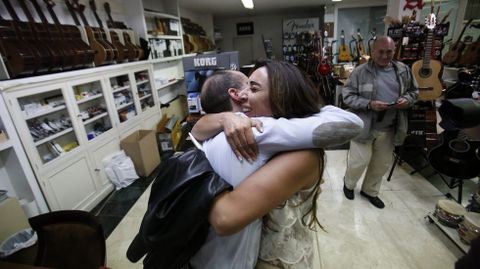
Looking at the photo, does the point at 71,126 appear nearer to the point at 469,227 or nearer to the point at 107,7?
the point at 107,7

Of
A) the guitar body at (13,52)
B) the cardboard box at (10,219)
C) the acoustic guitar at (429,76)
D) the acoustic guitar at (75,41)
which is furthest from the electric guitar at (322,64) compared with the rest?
the cardboard box at (10,219)

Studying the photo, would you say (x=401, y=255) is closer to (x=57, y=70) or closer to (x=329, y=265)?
(x=329, y=265)

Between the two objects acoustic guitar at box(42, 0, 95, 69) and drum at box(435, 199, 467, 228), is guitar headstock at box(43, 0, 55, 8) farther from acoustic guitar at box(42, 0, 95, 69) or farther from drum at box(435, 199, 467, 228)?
drum at box(435, 199, 467, 228)

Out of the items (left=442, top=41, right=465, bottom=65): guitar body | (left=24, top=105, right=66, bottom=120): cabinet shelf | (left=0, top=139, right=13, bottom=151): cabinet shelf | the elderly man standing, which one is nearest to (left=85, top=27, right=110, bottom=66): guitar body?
(left=24, top=105, right=66, bottom=120): cabinet shelf

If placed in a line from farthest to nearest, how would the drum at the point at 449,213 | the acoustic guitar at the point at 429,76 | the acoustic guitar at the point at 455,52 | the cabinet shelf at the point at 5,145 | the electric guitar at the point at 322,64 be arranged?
the electric guitar at the point at 322,64 → the acoustic guitar at the point at 455,52 → the acoustic guitar at the point at 429,76 → the drum at the point at 449,213 → the cabinet shelf at the point at 5,145

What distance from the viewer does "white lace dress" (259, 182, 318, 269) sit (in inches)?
28.9

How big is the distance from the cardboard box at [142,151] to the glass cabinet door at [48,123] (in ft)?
1.98

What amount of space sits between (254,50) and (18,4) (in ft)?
25.7

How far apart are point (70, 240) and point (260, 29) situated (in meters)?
8.93

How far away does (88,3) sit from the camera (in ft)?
9.77

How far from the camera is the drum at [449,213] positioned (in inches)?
73.5

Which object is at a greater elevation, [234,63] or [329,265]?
[234,63]

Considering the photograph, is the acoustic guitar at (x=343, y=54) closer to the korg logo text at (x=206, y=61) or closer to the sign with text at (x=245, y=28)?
the sign with text at (x=245, y=28)

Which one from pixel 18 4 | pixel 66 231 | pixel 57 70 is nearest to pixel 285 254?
pixel 66 231
